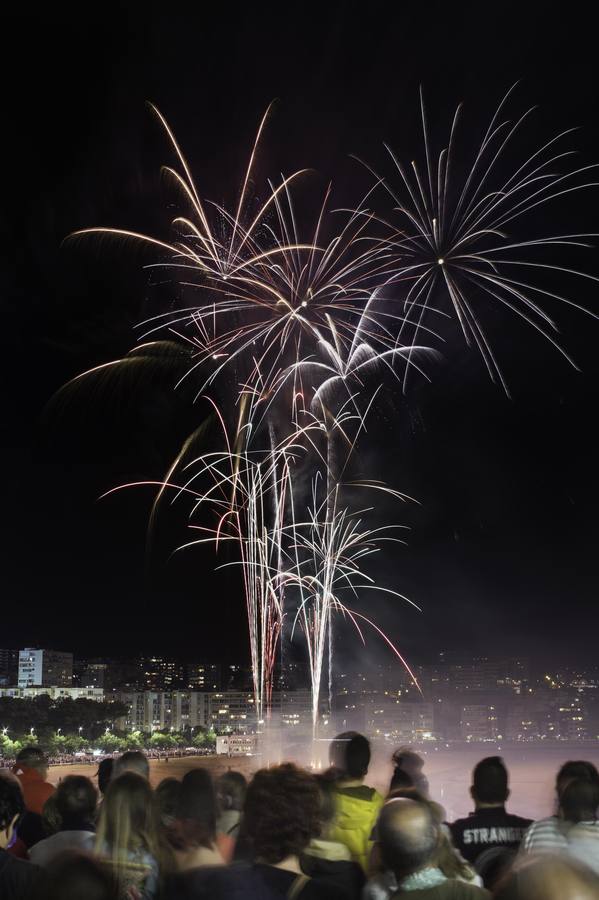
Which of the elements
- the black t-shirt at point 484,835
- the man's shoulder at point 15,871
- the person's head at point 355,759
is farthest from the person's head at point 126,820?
the black t-shirt at point 484,835

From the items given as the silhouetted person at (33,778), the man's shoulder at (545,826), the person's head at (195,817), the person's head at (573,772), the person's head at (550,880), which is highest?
the person's head at (550,880)

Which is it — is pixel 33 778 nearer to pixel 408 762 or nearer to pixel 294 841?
pixel 408 762

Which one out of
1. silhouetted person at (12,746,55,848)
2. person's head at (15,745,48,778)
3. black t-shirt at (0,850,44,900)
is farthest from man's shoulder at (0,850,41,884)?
person's head at (15,745,48,778)

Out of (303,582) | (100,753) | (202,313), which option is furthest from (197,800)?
(100,753)

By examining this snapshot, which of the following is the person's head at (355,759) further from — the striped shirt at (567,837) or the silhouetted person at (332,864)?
the striped shirt at (567,837)

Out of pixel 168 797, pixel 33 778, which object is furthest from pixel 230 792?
pixel 33 778

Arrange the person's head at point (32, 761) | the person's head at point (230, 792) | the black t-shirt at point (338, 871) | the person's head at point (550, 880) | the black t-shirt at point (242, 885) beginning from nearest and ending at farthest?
the person's head at point (550, 880) < the black t-shirt at point (242, 885) < the black t-shirt at point (338, 871) < the person's head at point (230, 792) < the person's head at point (32, 761)

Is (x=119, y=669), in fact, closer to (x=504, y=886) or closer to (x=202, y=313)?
(x=202, y=313)
